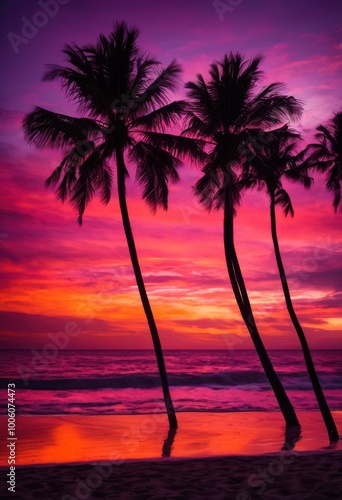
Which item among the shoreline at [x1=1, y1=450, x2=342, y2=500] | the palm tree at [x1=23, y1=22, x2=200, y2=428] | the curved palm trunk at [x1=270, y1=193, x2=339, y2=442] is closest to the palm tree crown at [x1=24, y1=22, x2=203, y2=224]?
the palm tree at [x1=23, y1=22, x2=200, y2=428]

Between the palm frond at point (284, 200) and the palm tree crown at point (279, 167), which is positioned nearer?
the palm tree crown at point (279, 167)

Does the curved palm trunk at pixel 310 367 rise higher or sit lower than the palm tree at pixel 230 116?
lower

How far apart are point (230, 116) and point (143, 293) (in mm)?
6157

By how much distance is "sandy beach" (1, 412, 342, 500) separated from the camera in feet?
21.7

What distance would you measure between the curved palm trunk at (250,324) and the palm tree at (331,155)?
4054mm

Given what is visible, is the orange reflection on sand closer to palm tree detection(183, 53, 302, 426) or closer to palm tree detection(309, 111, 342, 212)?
palm tree detection(183, 53, 302, 426)

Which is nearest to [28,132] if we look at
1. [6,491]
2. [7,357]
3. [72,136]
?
[72,136]

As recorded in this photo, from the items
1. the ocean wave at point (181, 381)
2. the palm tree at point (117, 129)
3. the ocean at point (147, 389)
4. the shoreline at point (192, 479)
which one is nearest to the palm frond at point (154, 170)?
the palm tree at point (117, 129)

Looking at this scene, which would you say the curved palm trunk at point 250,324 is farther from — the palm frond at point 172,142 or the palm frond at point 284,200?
the palm frond at point 284,200

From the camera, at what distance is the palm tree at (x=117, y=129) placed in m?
15.0

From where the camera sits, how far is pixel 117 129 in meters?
15.4

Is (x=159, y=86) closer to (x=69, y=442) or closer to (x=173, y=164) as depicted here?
(x=173, y=164)

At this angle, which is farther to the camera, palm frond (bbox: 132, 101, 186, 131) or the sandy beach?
palm frond (bbox: 132, 101, 186, 131)

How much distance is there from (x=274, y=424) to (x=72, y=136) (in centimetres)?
1118
